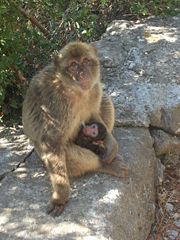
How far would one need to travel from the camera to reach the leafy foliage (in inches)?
219

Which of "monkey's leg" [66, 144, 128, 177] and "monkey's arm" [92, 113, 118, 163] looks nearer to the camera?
"monkey's leg" [66, 144, 128, 177]

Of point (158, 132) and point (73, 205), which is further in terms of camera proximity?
point (158, 132)

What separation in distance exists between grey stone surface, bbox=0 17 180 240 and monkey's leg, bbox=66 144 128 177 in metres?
0.07

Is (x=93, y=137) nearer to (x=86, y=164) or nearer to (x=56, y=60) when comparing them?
(x=86, y=164)

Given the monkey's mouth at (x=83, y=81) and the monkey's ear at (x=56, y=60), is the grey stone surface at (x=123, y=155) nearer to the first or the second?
the monkey's mouth at (x=83, y=81)

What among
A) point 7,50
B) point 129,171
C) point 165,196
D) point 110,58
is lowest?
point 165,196

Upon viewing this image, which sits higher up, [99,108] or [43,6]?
[43,6]

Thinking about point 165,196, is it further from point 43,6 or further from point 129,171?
point 43,6

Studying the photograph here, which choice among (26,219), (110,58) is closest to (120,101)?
(110,58)

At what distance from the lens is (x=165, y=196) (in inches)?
206

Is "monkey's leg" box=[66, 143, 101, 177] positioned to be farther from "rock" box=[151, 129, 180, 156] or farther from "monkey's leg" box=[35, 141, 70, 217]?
Result: "rock" box=[151, 129, 180, 156]

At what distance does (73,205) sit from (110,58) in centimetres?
A: 252

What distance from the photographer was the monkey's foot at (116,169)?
4.68 m

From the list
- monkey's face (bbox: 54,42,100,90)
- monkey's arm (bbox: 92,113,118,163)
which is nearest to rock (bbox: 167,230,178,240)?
monkey's arm (bbox: 92,113,118,163)
